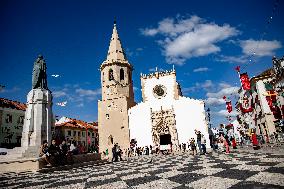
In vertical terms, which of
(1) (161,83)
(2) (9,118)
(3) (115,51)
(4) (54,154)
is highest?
(3) (115,51)

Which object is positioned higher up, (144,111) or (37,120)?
(144,111)

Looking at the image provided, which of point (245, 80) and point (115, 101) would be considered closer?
point (245, 80)

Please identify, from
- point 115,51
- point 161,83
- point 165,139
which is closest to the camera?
point 165,139

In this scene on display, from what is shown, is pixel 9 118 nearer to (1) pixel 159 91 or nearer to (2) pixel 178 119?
(1) pixel 159 91

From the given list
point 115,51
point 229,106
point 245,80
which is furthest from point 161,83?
point 245,80

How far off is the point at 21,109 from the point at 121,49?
21667mm

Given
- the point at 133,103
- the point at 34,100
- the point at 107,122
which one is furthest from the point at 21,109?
the point at 34,100

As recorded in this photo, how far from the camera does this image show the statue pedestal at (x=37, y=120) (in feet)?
39.9

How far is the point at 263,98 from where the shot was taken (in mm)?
33344

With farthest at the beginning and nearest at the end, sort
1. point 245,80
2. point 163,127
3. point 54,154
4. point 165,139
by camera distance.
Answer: point 165,139 → point 163,127 → point 245,80 → point 54,154

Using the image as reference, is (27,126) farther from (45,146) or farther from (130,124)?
(130,124)

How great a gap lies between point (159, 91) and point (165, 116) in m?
4.64

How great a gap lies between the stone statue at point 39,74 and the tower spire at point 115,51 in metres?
22.5

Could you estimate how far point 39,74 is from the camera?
13.9 meters
